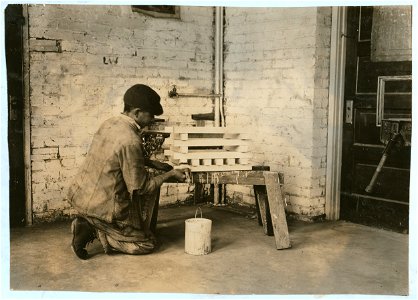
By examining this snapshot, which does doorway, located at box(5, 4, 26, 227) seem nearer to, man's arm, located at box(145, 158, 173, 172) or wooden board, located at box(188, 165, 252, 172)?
man's arm, located at box(145, 158, 173, 172)

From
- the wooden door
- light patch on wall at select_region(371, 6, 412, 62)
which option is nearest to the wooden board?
the wooden door

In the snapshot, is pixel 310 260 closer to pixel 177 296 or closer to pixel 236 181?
pixel 236 181

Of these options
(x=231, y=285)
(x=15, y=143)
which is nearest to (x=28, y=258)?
(x=15, y=143)

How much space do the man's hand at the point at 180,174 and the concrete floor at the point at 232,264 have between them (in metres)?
0.59

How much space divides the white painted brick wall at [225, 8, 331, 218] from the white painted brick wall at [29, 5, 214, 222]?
67 cm

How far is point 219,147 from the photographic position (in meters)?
4.36

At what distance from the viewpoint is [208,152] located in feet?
13.3

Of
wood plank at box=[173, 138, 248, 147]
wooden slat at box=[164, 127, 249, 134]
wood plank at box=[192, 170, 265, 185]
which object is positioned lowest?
wood plank at box=[192, 170, 265, 185]

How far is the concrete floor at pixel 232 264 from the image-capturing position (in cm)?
324

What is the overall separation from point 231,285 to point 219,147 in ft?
4.71

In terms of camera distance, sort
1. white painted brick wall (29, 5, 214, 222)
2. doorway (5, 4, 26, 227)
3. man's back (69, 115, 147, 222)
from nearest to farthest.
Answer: man's back (69, 115, 147, 222), doorway (5, 4, 26, 227), white painted brick wall (29, 5, 214, 222)

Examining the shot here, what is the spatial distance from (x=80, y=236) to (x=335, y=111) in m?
2.71

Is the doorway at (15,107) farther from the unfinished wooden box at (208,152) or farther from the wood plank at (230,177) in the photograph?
the wood plank at (230,177)

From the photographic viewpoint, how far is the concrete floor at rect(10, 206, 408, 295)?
3236 millimetres
